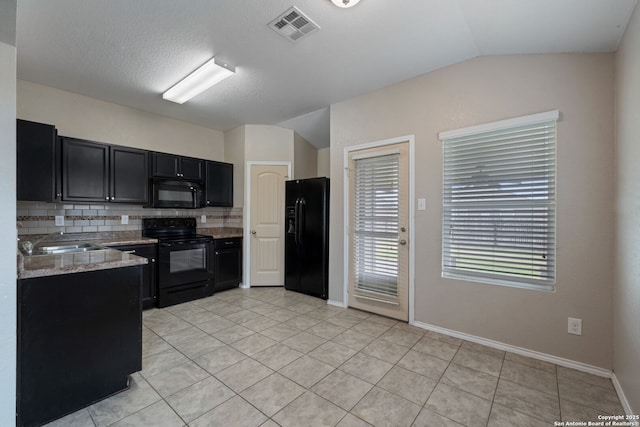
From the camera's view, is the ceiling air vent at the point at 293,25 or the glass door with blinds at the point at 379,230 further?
the glass door with blinds at the point at 379,230

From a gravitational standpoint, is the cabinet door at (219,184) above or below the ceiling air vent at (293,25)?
below

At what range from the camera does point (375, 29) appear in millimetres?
2117

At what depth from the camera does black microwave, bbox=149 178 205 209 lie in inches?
144

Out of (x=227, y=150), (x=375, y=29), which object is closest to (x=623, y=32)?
(x=375, y=29)

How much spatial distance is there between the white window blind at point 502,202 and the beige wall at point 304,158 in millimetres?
2500

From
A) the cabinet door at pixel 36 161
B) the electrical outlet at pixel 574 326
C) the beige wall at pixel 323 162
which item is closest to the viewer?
the electrical outlet at pixel 574 326

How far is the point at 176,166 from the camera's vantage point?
3902 millimetres

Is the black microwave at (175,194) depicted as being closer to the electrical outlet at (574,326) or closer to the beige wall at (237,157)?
the beige wall at (237,157)

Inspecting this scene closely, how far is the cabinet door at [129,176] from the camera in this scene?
3.36 metres

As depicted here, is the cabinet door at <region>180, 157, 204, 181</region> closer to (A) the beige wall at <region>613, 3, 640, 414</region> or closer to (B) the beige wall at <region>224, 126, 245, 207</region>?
(B) the beige wall at <region>224, 126, 245, 207</region>

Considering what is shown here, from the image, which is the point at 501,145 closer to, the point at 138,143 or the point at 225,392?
the point at 225,392

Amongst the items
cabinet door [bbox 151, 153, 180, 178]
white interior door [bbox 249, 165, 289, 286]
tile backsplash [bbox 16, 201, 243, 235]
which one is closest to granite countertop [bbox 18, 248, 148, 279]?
tile backsplash [bbox 16, 201, 243, 235]

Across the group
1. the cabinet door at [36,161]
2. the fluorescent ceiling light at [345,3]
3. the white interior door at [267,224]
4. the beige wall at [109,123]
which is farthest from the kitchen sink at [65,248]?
the fluorescent ceiling light at [345,3]

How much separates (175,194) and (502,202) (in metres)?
4.05
